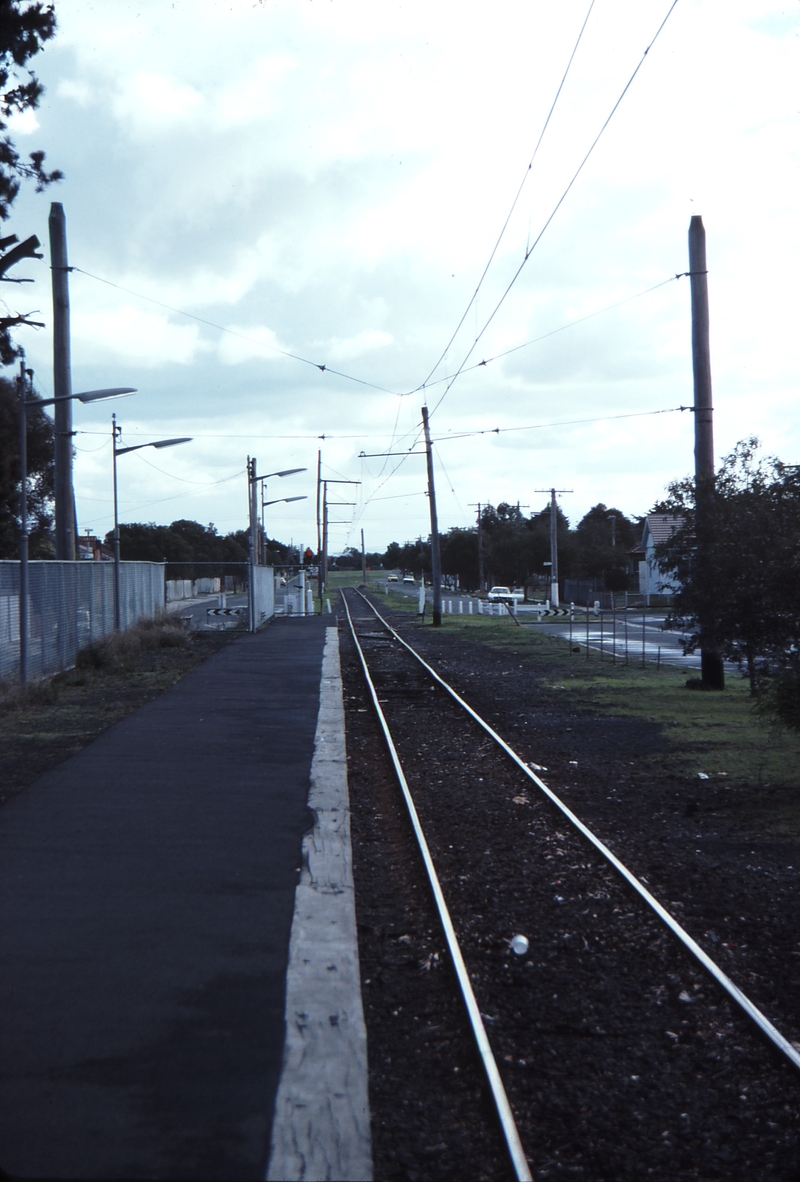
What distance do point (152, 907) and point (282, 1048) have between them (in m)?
2.16

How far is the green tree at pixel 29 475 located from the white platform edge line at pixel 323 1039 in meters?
22.0

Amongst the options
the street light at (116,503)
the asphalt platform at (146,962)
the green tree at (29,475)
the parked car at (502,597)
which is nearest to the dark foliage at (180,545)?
the parked car at (502,597)

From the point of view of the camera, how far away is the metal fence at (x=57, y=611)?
59.8ft

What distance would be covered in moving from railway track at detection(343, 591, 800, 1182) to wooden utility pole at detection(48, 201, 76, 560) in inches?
676

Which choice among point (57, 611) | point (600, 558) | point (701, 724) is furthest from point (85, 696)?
point (600, 558)

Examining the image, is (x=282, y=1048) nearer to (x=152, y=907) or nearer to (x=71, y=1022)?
(x=71, y=1022)

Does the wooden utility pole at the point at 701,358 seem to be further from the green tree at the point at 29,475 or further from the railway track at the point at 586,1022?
the green tree at the point at 29,475

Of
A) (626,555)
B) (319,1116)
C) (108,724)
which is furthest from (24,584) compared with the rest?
(626,555)

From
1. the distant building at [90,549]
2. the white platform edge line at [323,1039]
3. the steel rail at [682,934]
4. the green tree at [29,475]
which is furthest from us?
the distant building at [90,549]

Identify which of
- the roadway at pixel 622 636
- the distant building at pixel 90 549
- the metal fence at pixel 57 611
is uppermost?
the distant building at pixel 90 549

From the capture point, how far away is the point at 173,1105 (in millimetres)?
3971

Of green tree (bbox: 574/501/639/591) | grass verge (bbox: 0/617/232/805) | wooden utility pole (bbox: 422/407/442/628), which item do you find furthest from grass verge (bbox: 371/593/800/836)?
green tree (bbox: 574/501/639/591)

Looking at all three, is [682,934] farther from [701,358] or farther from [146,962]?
[701,358]

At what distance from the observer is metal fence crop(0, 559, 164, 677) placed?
59.8 feet
